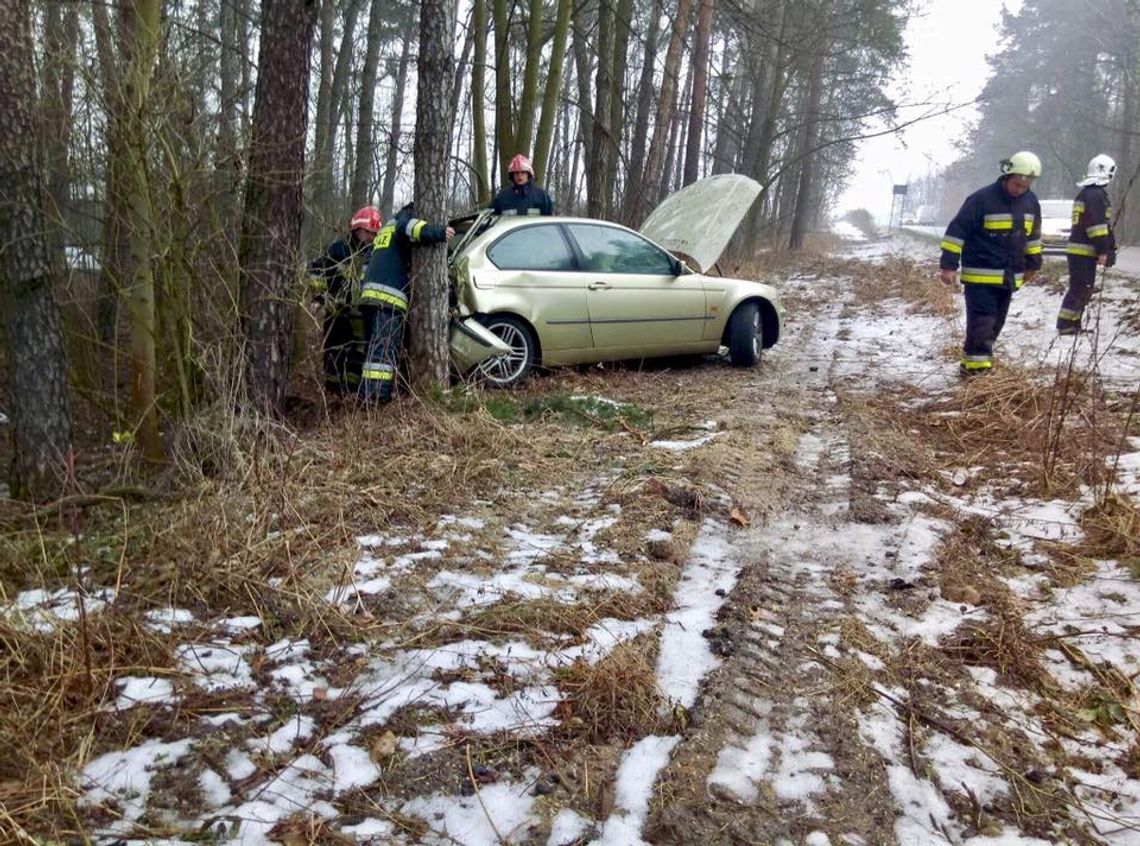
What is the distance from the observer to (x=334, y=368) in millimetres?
6367

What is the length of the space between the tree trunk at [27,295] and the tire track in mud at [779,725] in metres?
3.84

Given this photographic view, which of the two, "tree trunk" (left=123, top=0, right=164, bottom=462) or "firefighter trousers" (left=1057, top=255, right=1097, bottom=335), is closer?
"tree trunk" (left=123, top=0, right=164, bottom=462)

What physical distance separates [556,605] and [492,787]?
3.14 feet

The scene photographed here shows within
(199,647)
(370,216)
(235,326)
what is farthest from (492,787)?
(370,216)

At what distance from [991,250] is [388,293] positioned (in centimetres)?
502

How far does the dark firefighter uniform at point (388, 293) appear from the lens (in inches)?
229

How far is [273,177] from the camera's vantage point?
5254 mm

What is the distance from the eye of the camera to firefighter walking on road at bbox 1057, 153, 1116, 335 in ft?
26.7

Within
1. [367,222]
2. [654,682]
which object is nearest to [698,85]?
[367,222]

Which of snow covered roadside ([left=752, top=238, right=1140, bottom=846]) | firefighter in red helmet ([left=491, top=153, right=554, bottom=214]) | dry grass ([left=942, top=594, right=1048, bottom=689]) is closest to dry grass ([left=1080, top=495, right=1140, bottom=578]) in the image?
snow covered roadside ([left=752, top=238, right=1140, bottom=846])

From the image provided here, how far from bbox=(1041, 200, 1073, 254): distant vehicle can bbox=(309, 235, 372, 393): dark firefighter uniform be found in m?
16.2

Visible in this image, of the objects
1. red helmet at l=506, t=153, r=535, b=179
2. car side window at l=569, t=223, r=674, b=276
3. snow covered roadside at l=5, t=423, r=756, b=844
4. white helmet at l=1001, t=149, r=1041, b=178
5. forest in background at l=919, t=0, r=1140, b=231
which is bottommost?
snow covered roadside at l=5, t=423, r=756, b=844

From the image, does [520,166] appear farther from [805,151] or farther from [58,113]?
[805,151]

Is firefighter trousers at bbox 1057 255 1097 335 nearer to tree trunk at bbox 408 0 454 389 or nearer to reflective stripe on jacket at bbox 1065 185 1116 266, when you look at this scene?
reflective stripe on jacket at bbox 1065 185 1116 266
